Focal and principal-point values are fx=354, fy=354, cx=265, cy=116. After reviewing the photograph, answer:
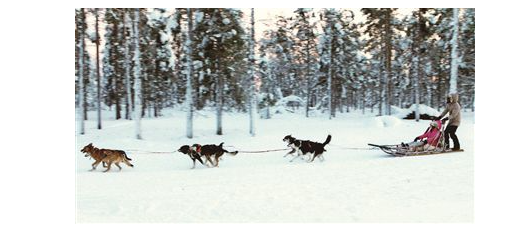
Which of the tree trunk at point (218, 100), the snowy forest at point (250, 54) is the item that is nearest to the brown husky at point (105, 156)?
the snowy forest at point (250, 54)

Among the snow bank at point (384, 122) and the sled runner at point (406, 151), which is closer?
the sled runner at point (406, 151)

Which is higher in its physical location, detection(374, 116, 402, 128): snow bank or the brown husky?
detection(374, 116, 402, 128): snow bank

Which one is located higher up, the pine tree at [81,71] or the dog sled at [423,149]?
the pine tree at [81,71]

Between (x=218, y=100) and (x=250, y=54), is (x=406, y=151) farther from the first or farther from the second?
(x=218, y=100)

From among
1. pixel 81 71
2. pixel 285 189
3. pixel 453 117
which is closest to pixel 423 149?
pixel 453 117

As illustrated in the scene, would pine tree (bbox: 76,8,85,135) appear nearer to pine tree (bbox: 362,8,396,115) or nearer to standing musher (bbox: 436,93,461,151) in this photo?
standing musher (bbox: 436,93,461,151)

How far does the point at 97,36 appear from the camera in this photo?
17.0m

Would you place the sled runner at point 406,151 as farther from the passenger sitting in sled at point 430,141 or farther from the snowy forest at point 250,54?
the snowy forest at point 250,54

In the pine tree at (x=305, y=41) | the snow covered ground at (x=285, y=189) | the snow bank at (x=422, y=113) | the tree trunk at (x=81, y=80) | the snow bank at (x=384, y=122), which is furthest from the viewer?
the pine tree at (x=305, y=41)

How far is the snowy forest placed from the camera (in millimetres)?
14961

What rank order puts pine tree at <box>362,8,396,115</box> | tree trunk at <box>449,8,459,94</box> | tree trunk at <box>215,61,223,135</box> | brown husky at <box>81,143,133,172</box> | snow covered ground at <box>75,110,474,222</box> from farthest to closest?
pine tree at <box>362,8,396,115</box> < tree trunk at <box>215,61,223,135</box> < tree trunk at <box>449,8,459,94</box> < brown husky at <box>81,143,133,172</box> < snow covered ground at <box>75,110,474,222</box>

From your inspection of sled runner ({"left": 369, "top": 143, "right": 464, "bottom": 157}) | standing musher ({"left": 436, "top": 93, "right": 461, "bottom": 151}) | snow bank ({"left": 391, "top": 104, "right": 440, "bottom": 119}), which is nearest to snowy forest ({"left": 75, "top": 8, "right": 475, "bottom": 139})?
snow bank ({"left": 391, "top": 104, "right": 440, "bottom": 119})

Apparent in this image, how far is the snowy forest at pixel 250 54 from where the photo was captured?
1496cm
